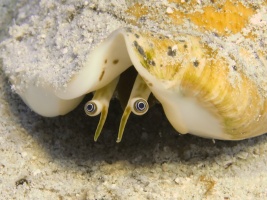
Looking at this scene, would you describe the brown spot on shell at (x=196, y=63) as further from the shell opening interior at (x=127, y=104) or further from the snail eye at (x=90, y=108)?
the snail eye at (x=90, y=108)

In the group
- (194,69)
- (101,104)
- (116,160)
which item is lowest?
(116,160)

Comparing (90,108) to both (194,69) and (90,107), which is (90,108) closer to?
(90,107)

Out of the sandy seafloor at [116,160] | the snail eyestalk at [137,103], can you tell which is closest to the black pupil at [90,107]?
the snail eyestalk at [137,103]

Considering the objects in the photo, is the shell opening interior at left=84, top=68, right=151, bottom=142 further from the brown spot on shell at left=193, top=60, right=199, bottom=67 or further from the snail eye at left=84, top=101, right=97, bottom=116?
the brown spot on shell at left=193, top=60, right=199, bottom=67

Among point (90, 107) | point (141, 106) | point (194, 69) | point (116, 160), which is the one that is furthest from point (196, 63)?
point (116, 160)

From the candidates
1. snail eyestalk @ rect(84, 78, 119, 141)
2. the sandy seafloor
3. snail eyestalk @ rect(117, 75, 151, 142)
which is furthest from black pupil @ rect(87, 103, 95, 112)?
the sandy seafloor

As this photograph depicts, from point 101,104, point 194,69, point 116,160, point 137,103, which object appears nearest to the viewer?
point 194,69
